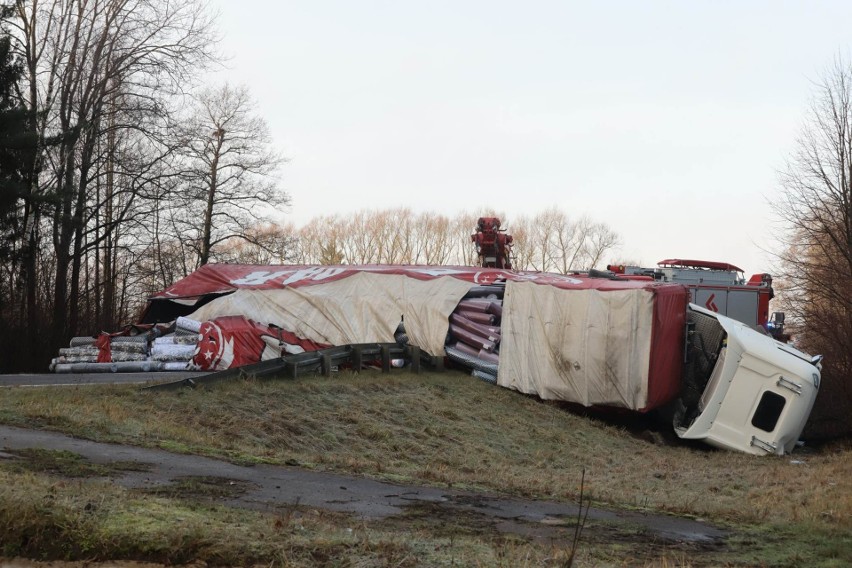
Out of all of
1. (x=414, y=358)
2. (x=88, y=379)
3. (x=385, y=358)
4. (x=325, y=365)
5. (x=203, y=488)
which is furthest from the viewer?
(x=414, y=358)

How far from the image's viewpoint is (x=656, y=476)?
44.1ft

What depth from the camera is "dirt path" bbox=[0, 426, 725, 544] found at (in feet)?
25.4

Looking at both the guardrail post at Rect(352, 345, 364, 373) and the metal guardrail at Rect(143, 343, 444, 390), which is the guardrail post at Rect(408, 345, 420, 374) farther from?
the guardrail post at Rect(352, 345, 364, 373)

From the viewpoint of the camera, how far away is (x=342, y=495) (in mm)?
8383

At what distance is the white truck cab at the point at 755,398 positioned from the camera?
16547 millimetres

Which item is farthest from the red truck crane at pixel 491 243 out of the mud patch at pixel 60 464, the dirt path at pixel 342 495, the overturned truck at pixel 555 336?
the mud patch at pixel 60 464

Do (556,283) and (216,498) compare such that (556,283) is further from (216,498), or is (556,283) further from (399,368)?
(216,498)

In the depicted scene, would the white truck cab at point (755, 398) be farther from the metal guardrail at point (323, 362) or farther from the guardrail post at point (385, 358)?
the guardrail post at point (385, 358)

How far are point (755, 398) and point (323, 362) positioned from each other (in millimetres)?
7935

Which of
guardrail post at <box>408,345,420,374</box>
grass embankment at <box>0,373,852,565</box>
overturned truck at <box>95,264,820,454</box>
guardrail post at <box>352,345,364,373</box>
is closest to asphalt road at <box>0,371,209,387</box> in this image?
overturned truck at <box>95,264,820,454</box>

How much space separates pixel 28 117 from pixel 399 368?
16135mm

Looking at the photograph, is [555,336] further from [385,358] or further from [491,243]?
[491,243]

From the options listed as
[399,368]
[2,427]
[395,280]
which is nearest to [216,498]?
[2,427]

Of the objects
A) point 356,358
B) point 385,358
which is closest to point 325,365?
point 356,358
